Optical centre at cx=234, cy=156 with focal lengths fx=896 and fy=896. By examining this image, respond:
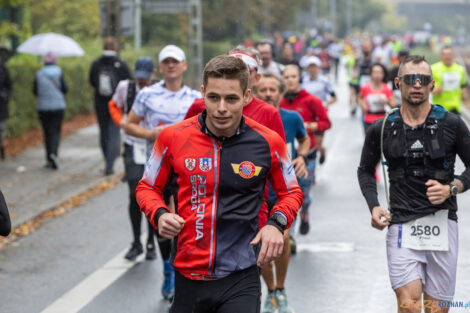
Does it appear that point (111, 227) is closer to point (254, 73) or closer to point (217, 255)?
point (254, 73)

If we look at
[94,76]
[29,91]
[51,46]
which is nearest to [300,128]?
[94,76]

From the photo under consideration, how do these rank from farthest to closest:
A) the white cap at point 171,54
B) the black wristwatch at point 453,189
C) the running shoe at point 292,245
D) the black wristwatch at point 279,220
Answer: the running shoe at point 292,245 → the white cap at point 171,54 → the black wristwatch at point 453,189 → the black wristwatch at point 279,220

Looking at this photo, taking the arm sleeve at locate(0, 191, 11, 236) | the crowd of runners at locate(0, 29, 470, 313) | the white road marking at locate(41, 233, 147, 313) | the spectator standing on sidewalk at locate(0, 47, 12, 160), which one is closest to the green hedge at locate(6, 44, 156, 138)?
the spectator standing on sidewalk at locate(0, 47, 12, 160)

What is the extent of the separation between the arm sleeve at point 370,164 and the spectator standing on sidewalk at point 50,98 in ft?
33.4

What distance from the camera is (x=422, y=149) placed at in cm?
519

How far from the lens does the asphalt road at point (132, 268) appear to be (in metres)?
7.32

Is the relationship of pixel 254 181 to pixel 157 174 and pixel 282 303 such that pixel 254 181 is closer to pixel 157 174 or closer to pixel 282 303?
pixel 157 174

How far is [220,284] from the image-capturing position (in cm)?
429

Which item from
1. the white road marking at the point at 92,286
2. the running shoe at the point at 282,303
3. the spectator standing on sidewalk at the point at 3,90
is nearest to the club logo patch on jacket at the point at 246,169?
the running shoe at the point at 282,303

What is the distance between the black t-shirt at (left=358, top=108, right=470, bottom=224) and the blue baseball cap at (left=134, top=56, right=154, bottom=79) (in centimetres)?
339

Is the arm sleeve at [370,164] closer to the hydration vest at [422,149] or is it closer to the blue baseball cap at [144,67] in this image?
the hydration vest at [422,149]

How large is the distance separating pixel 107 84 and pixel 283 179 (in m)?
10.0

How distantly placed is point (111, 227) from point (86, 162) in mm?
5702

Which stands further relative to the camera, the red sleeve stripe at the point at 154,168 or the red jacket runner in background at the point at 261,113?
the red jacket runner in background at the point at 261,113
